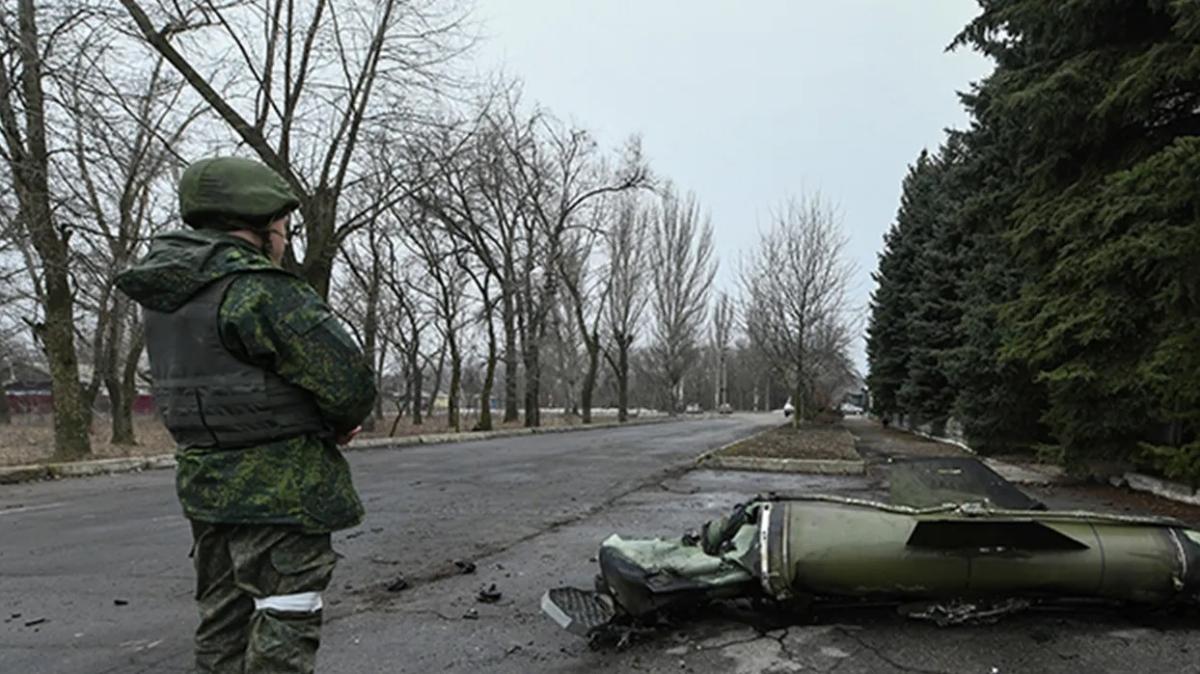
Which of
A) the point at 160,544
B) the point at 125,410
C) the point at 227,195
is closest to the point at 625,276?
the point at 125,410

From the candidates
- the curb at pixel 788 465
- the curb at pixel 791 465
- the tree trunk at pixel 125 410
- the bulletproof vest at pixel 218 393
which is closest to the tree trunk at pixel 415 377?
the tree trunk at pixel 125 410

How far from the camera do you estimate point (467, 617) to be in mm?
3869

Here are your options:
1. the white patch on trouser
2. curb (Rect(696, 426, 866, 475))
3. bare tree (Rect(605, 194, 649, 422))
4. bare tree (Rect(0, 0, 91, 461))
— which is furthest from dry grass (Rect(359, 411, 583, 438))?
the white patch on trouser

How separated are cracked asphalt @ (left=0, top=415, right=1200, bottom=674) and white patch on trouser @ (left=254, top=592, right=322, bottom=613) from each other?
1.36 meters

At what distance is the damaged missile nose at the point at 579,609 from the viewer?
3.35m

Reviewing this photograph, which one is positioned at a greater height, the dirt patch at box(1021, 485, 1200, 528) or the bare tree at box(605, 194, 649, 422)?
the bare tree at box(605, 194, 649, 422)

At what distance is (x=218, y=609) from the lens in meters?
2.14

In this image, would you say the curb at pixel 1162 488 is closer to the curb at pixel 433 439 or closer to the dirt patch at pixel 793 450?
the dirt patch at pixel 793 450

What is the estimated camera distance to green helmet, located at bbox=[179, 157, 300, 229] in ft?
7.16

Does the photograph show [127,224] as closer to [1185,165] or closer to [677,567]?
[677,567]

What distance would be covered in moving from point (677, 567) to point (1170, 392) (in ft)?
19.0

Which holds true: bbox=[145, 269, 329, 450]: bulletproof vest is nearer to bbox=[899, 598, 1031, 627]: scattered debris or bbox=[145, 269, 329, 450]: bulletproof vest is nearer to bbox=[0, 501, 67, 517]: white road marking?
bbox=[899, 598, 1031, 627]: scattered debris

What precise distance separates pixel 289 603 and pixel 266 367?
25.0 inches

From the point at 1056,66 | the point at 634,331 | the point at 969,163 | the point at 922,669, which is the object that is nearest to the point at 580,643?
the point at 922,669
